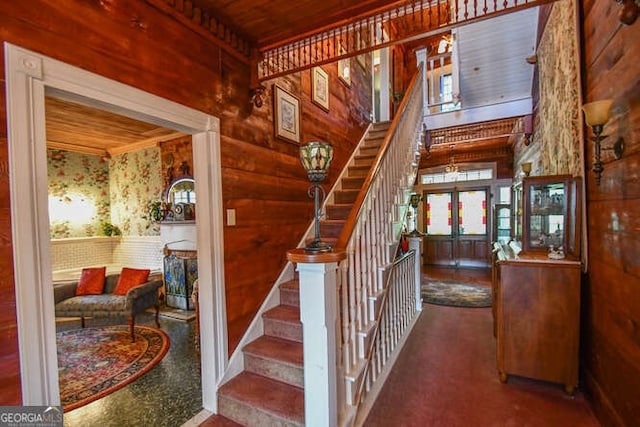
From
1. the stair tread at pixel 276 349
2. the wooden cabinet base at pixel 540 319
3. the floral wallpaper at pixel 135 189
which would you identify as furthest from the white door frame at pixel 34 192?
the floral wallpaper at pixel 135 189

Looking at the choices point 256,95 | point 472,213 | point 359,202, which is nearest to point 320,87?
point 256,95

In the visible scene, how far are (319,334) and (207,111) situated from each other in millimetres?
1597

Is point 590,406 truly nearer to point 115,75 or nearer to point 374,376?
point 374,376

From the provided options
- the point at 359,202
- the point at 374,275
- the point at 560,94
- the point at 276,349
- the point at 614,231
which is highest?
the point at 560,94

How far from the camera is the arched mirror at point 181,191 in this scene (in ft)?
14.1

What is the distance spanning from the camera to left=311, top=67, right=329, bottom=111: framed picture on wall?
3.19 metres

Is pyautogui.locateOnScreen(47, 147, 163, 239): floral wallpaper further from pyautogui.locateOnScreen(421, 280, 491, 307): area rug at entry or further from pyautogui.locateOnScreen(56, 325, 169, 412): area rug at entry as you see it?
pyautogui.locateOnScreen(421, 280, 491, 307): area rug at entry

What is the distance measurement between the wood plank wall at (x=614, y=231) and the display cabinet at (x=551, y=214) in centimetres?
16

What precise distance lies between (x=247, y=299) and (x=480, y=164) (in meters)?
6.60

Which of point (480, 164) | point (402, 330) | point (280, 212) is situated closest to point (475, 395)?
point (402, 330)

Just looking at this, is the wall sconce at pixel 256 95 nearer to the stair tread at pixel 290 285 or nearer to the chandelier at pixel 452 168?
the stair tread at pixel 290 285

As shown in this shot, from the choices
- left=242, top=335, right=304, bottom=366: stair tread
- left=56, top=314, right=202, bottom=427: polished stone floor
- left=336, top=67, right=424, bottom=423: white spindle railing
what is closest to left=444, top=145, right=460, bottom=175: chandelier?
left=336, top=67, right=424, bottom=423: white spindle railing

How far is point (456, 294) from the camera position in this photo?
464 centimetres

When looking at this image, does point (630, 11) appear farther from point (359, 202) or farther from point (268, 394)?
point (268, 394)
